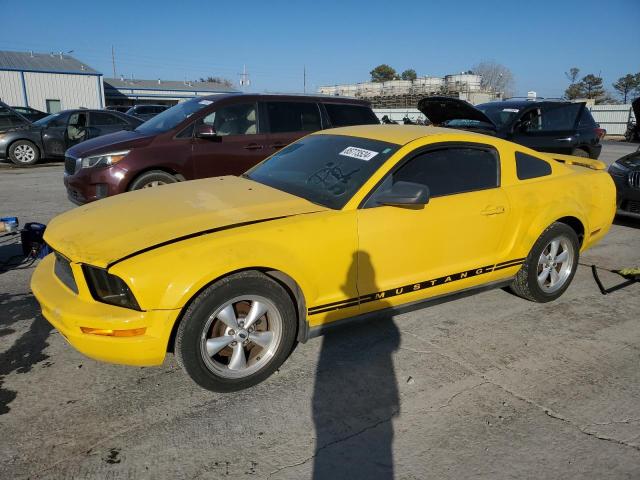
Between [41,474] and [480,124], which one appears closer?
[41,474]

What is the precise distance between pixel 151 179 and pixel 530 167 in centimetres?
447

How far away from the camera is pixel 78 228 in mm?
3133

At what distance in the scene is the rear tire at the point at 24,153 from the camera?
12.8 meters

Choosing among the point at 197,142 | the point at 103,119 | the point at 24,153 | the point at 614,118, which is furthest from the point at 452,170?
the point at 614,118

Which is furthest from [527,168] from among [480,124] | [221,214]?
[480,124]

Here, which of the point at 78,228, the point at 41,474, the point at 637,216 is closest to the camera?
the point at 41,474

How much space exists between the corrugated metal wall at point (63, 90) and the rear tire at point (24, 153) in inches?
1155

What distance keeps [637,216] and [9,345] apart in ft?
24.5

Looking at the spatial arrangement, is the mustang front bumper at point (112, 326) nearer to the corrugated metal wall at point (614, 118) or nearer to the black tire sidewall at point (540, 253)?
the black tire sidewall at point (540, 253)

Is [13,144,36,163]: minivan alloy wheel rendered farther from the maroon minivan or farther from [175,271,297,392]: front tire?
[175,271,297,392]: front tire

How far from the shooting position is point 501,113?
9.49 metres

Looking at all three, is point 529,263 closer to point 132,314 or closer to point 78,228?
point 132,314

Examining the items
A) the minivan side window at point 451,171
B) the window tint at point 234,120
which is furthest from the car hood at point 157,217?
the window tint at point 234,120

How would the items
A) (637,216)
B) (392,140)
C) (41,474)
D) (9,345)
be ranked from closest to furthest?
(41,474) < (9,345) < (392,140) < (637,216)
